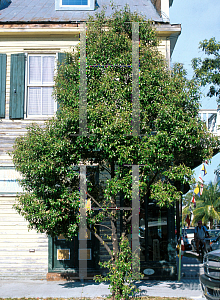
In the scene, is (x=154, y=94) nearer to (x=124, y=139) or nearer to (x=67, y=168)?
(x=124, y=139)

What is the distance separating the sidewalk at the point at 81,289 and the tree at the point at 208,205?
22.5 m

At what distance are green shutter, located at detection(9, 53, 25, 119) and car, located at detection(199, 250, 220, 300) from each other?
268 inches

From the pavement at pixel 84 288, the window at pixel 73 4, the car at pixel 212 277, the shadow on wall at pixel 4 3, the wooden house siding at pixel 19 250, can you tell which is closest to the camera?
the car at pixel 212 277

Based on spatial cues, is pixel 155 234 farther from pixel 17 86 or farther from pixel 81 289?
pixel 17 86

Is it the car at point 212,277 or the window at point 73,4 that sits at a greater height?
the window at point 73,4

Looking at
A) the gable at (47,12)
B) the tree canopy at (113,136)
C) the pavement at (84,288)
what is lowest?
the pavement at (84,288)

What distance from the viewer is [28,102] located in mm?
10430

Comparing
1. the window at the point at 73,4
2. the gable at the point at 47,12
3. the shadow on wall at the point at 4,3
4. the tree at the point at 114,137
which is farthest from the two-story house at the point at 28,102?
the tree at the point at 114,137

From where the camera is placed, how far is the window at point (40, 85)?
410 inches

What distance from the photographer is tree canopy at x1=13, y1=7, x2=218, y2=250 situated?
6.44m

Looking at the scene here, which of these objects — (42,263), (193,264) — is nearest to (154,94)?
(42,263)

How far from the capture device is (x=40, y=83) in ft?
34.3

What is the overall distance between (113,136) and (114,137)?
0.14ft

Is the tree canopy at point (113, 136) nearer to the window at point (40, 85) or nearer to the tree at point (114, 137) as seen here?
the tree at point (114, 137)
